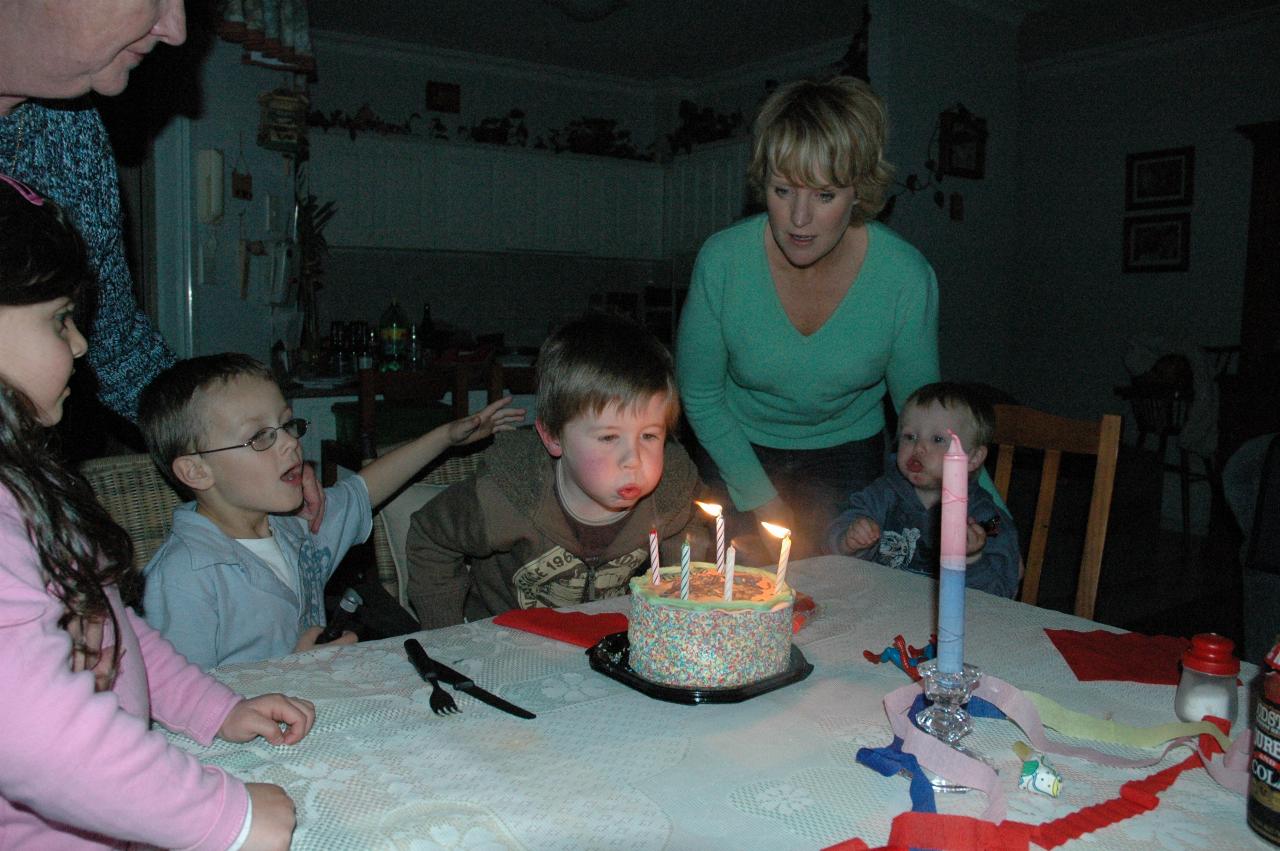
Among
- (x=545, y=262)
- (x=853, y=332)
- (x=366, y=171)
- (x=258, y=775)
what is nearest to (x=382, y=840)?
(x=258, y=775)

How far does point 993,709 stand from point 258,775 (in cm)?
75

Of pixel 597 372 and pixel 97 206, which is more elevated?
pixel 97 206

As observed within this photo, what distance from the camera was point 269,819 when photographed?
Result: 29.7 inches

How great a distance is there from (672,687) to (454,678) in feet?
0.80

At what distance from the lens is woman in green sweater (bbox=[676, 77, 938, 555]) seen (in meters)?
1.83

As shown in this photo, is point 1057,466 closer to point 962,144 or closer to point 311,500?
point 311,500

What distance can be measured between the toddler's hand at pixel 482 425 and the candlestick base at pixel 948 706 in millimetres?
1010

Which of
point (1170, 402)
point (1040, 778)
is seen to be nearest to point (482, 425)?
Result: point (1040, 778)

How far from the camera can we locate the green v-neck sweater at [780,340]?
1.96m

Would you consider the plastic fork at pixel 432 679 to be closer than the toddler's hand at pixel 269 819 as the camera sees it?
No

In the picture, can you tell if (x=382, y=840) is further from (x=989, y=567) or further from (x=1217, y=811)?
(x=989, y=567)

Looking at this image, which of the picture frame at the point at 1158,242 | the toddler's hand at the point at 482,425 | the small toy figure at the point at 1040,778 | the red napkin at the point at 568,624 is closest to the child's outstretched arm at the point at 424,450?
the toddler's hand at the point at 482,425

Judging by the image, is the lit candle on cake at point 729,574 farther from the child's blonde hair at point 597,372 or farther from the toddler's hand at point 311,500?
the toddler's hand at point 311,500

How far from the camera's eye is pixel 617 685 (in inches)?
42.2
